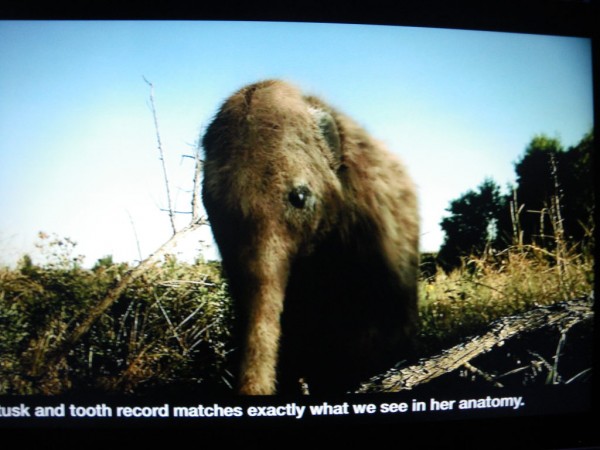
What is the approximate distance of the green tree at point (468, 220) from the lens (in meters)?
2.24

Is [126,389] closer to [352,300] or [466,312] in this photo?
[352,300]

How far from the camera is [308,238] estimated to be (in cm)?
210

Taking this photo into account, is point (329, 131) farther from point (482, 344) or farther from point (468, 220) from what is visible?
point (482, 344)

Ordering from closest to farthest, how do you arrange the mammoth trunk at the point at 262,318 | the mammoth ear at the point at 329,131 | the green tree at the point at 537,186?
the mammoth trunk at the point at 262,318 → the mammoth ear at the point at 329,131 → the green tree at the point at 537,186

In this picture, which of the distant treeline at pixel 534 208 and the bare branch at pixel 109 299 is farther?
the distant treeline at pixel 534 208

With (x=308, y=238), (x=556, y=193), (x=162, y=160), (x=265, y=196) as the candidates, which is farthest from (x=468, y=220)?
(x=162, y=160)

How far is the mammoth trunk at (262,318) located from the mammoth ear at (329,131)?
1.84ft

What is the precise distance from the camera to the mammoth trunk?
6.74 ft

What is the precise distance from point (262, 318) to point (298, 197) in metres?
0.55

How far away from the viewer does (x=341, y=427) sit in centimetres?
216

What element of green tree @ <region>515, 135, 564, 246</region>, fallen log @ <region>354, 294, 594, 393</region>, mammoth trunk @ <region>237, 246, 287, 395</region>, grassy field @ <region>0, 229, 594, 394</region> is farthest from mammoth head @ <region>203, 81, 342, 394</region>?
green tree @ <region>515, 135, 564, 246</region>

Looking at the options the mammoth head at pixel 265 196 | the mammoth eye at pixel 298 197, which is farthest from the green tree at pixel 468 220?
the mammoth eye at pixel 298 197

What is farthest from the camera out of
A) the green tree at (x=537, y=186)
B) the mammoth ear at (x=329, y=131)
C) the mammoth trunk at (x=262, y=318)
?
the green tree at (x=537, y=186)

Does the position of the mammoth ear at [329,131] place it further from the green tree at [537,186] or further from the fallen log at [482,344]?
the fallen log at [482,344]
